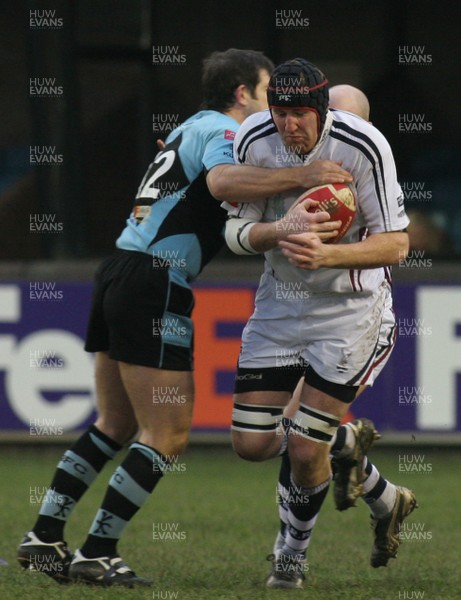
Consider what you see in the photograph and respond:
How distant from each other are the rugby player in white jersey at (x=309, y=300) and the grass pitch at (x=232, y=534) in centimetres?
29

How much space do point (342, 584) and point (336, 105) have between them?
2.09 m

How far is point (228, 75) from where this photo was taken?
20.2ft

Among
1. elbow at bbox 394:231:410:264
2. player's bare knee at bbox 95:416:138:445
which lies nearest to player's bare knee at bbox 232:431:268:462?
player's bare knee at bbox 95:416:138:445

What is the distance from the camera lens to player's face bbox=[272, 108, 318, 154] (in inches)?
218

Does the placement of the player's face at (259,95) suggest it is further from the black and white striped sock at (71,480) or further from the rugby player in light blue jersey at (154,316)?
the black and white striped sock at (71,480)

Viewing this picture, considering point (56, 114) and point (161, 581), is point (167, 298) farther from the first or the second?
point (56, 114)

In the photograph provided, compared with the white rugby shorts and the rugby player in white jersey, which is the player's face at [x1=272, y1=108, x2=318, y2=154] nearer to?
the rugby player in white jersey

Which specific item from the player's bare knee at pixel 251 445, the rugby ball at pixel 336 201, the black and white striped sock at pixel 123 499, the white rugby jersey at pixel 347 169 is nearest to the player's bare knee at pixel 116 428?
the black and white striped sock at pixel 123 499

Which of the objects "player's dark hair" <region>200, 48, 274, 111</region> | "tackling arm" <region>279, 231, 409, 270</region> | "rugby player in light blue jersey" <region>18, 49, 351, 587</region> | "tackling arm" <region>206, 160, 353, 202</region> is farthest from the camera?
"player's dark hair" <region>200, 48, 274, 111</region>

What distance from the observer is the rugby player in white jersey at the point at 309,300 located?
5.55m

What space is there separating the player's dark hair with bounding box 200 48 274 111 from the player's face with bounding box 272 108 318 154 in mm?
589

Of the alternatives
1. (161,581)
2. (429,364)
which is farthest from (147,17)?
(161,581)

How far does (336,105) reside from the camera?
6273 millimetres

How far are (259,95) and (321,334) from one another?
3.66ft
